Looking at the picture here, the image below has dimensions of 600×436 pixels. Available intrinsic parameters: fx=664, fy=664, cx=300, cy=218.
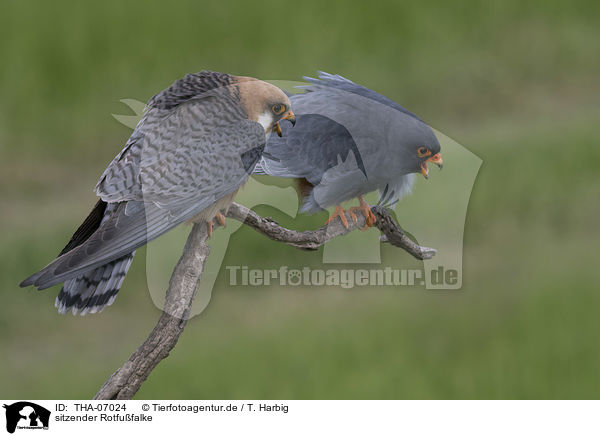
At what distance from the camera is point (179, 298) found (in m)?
2.84

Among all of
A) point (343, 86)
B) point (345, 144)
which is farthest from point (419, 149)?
point (343, 86)

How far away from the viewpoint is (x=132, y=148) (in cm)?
274

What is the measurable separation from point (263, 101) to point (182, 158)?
1.33ft

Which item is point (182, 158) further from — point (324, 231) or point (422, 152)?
point (422, 152)

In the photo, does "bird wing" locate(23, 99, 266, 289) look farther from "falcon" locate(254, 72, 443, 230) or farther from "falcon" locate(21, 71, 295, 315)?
"falcon" locate(254, 72, 443, 230)

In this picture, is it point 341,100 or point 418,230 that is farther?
point 418,230

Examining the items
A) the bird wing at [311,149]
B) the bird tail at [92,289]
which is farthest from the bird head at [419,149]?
the bird tail at [92,289]

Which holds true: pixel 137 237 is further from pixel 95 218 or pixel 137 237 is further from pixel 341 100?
pixel 341 100

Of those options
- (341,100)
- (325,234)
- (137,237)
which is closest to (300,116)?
(341,100)

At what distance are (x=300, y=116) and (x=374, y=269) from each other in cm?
110

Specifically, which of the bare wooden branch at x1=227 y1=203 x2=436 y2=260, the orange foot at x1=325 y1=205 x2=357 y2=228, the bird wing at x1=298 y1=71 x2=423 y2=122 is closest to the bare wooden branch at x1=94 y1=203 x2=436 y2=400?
the bare wooden branch at x1=227 y1=203 x2=436 y2=260

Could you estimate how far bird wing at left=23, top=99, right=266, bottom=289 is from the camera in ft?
8.50

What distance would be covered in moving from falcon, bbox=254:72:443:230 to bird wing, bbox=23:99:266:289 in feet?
1.62

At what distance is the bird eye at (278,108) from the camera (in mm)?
2736
